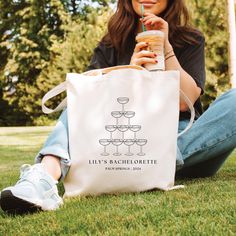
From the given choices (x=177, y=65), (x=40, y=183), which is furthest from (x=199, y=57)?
(x=40, y=183)

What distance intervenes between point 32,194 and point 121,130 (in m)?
0.37

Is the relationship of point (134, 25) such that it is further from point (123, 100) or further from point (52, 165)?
point (52, 165)

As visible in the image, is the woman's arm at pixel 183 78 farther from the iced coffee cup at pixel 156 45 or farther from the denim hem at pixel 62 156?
the denim hem at pixel 62 156

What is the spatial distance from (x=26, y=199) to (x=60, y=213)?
4.3 inches

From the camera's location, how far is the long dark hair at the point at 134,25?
2141mm

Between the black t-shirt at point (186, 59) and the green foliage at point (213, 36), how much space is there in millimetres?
9886

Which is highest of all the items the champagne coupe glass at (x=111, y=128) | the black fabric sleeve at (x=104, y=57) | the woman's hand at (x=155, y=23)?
the woman's hand at (x=155, y=23)

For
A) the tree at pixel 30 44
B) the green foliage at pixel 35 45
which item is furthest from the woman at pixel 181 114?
the tree at pixel 30 44

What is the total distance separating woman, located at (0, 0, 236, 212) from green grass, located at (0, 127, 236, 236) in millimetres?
78

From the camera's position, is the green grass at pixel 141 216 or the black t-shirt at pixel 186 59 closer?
the green grass at pixel 141 216

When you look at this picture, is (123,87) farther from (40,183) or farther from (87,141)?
(40,183)

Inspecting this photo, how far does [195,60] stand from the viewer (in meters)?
2.09

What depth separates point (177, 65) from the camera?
190 centimetres

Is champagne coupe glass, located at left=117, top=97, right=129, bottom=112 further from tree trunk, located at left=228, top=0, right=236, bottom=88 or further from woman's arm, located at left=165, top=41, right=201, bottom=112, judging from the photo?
tree trunk, located at left=228, top=0, right=236, bottom=88
